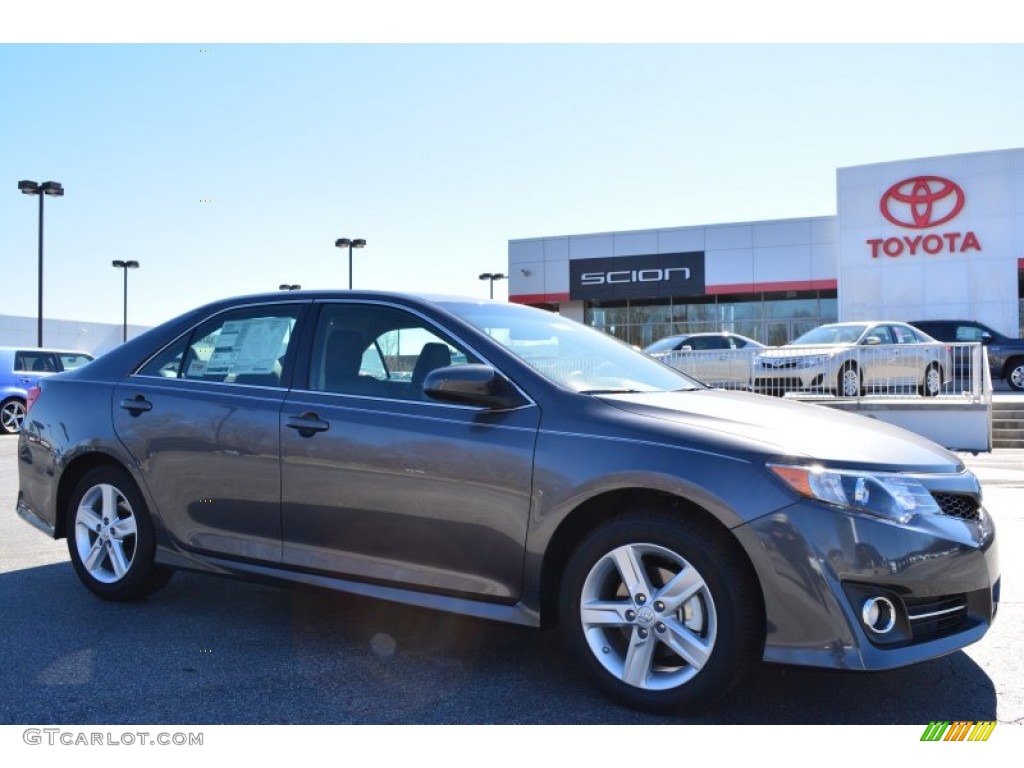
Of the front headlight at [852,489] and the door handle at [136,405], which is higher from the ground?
the door handle at [136,405]

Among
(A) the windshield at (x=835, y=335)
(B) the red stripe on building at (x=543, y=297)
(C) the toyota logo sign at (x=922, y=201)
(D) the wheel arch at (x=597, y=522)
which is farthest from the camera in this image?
(B) the red stripe on building at (x=543, y=297)

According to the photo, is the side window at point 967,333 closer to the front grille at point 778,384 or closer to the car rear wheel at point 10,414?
the front grille at point 778,384

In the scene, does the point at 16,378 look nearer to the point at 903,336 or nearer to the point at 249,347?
the point at 249,347

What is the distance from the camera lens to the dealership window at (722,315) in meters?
33.8

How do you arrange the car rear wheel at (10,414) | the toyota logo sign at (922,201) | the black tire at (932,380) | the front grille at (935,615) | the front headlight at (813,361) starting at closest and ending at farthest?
the front grille at (935,615)
the black tire at (932,380)
the front headlight at (813,361)
the car rear wheel at (10,414)
the toyota logo sign at (922,201)

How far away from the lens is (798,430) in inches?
134

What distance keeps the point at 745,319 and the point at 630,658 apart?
33.0 metres

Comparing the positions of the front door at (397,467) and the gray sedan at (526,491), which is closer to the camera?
the gray sedan at (526,491)

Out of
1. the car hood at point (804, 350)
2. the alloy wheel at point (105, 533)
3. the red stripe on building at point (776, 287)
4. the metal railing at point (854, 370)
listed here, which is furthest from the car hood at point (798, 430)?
the red stripe on building at point (776, 287)

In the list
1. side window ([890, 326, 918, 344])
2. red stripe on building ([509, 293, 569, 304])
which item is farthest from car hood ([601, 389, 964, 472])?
red stripe on building ([509, 293, 569, 304])

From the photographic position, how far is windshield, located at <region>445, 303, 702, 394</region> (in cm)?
384

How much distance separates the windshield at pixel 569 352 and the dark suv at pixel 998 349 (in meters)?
20.1

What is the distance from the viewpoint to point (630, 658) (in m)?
3.29

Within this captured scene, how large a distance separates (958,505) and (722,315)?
108 ft
